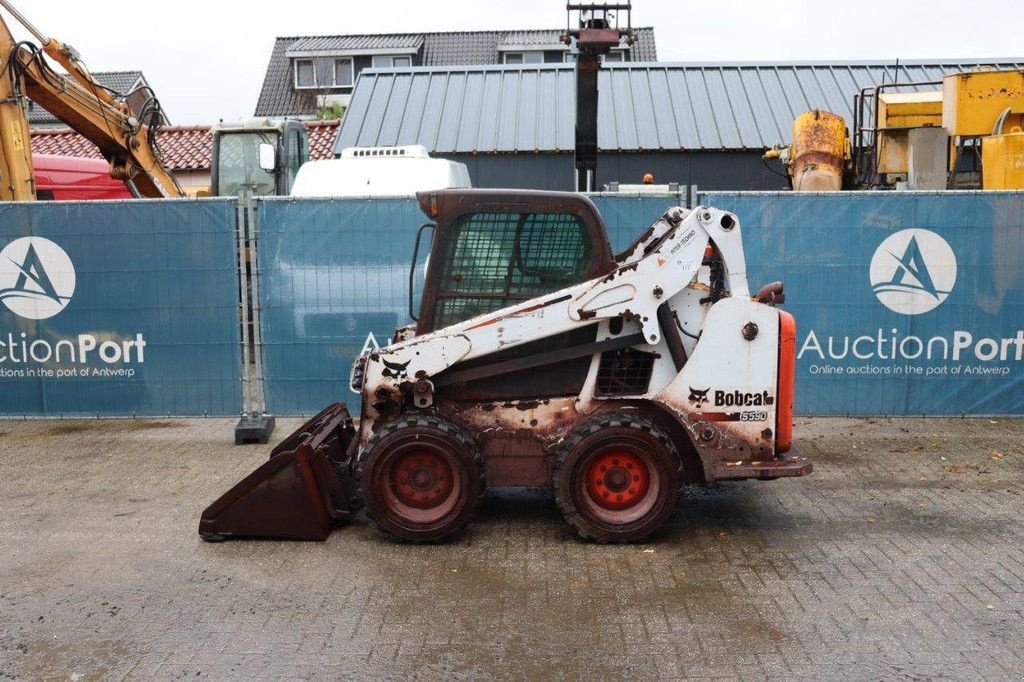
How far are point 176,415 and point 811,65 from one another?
16064mm

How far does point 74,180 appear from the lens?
19.3 m

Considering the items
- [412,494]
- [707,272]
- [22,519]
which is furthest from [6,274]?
[707,272]

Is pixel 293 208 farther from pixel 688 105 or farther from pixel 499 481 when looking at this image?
pixel 688 105

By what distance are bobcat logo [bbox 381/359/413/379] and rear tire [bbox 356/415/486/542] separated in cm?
30

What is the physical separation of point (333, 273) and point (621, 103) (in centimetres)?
1170

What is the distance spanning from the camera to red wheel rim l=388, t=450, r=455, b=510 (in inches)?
256

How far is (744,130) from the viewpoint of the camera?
62.5 ft

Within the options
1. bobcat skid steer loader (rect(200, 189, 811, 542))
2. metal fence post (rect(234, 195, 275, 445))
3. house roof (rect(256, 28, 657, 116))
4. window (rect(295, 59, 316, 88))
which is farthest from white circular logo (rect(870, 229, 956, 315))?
window (rect(295, 59, 316, 88))

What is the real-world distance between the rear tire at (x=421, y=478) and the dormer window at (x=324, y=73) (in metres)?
39.6

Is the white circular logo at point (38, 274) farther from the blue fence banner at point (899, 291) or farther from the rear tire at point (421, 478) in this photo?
the blue fence banner at point (899, 291)

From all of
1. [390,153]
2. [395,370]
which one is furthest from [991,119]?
[395,370]

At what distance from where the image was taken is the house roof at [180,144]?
87.9ft

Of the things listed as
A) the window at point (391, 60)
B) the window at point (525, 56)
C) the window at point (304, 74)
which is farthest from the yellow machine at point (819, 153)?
the window at point (304, 74)

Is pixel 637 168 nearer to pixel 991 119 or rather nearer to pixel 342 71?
pixel 991 119
